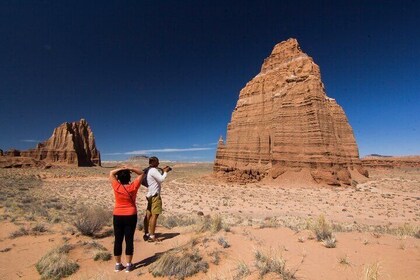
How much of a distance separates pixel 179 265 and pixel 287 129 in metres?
34.6

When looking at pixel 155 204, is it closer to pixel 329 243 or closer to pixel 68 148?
pixel 329 243

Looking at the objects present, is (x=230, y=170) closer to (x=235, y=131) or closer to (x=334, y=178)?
(x=235, y=131)

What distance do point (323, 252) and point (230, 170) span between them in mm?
38332

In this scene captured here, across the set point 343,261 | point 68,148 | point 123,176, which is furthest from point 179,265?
point 68,148

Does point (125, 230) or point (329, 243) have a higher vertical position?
point (125, 230)

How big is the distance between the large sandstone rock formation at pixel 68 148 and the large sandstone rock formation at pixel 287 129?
65.5m

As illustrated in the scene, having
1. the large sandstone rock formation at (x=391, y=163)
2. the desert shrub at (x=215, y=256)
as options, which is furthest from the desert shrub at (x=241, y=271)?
the large sandstone rock formation at (x=391, y=163)

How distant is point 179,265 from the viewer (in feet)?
17.2

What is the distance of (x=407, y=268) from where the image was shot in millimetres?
4812

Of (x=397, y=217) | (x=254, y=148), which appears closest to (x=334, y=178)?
(x=254, y=148)

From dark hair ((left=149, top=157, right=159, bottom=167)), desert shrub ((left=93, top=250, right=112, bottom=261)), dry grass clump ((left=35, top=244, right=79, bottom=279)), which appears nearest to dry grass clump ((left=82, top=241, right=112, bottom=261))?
desert shrub ((left=93, top=250, right=112, bottom=261))

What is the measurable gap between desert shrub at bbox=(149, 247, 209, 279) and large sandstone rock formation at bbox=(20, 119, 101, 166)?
9658 cm

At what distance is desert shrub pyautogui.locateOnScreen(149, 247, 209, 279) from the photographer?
5.18m

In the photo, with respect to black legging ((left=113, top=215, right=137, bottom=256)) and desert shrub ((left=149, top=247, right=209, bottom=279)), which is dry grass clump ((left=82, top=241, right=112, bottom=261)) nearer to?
black legging ((left=113, top=215, right=137, bottom=256))
